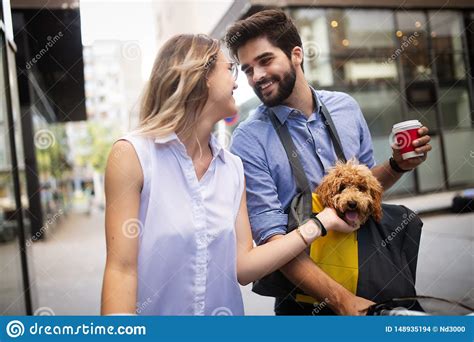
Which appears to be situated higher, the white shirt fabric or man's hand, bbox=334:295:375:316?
the white shirt fabric

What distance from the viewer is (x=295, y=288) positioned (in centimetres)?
166

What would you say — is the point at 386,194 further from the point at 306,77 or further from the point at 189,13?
the point at 189,13

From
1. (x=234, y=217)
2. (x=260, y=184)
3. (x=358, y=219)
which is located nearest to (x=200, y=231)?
(x=234, y=217)

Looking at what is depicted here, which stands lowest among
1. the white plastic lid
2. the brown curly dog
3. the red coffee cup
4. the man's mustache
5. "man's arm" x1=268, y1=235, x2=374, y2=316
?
"man's arm" x1=268, y1=235, x2=374, y2=316

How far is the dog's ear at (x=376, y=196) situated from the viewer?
5.32 ft

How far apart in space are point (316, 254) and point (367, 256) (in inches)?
6.6

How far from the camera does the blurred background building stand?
1.90m

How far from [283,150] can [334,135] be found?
0.21 metres

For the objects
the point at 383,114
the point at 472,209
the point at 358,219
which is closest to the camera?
the point at 358,219

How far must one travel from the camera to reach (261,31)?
169 cm

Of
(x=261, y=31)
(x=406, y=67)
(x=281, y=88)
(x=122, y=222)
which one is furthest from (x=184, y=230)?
(x=406, y=67)

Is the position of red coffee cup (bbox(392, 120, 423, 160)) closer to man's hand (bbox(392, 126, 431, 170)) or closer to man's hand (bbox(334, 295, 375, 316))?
man's hand (bbox(392, 126, 431, 170))

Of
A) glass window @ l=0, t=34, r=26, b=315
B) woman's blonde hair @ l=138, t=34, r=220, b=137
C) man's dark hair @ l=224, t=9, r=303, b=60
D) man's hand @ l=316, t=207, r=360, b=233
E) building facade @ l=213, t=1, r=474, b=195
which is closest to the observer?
woman's blonde hair @ l=138, t=34, r=220, b=137

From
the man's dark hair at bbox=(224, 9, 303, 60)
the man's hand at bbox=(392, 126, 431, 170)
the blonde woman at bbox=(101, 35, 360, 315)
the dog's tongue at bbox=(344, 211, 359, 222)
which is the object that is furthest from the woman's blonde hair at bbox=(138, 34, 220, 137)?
the man's hand at bbox=(392, 126, 431, 170)
